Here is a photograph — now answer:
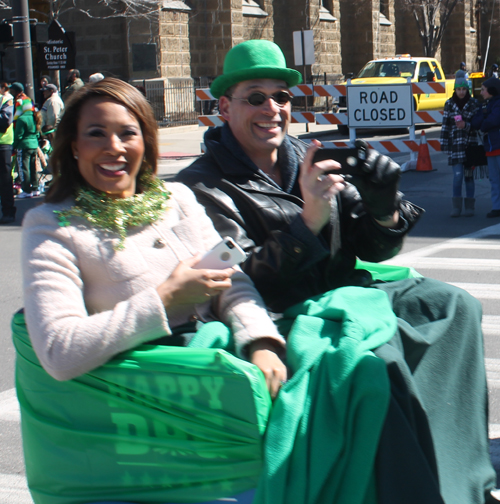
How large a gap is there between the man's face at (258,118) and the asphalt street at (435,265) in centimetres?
177

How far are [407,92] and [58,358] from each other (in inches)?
466

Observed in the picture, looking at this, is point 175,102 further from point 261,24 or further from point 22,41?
point 22,41

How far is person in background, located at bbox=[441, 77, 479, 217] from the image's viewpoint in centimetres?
996

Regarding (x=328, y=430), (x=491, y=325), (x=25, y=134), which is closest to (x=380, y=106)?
(x=25, y=134)

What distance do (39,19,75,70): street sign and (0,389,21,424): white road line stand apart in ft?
40.9

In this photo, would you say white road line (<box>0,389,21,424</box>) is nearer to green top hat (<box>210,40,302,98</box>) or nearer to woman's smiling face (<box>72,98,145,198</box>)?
woman's smiling face (<box>72,98,145,198</box>)

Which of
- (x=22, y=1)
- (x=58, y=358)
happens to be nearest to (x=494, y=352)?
(x=58, y=358)

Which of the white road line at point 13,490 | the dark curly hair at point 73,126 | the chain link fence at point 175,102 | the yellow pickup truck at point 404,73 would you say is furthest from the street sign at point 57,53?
the dark curly hair at point 73,126

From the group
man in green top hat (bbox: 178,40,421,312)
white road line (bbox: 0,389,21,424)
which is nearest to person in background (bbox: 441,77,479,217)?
white road line (bbox: 0,389,21,424)

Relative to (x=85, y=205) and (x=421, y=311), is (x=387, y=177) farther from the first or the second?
(x=85, y=205)

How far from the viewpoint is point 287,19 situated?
33.8 m

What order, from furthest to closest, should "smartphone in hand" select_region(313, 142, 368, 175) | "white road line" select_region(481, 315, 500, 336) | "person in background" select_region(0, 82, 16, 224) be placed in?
"person in background" select_region(0, 82, 16, 224) < "white road line" select_region(481, 315, 500, 336) < "smartphone in hand" select_region(313, 142, 368, 175)

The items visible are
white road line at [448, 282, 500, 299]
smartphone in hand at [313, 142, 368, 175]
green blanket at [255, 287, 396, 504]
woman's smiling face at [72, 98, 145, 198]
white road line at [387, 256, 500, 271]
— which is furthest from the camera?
white road line at [387, 256, 500, 271]

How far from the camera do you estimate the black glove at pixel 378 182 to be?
2.80 metres
